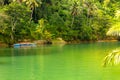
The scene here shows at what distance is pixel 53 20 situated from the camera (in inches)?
2977

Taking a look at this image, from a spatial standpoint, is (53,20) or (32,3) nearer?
(32,3)

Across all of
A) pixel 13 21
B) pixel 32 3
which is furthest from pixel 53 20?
pixel 13 21

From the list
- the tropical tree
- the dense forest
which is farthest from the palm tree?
the tropical tree

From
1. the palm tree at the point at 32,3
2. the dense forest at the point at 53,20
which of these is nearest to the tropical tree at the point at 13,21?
the dense forest at the point at 53,20

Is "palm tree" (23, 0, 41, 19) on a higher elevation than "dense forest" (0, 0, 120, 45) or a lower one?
higher

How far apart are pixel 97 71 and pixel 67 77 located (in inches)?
137

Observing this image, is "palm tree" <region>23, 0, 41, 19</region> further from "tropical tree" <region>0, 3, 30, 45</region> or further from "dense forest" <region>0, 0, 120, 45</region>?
"tropical tree" <region>0, 3, 30, 45</region>

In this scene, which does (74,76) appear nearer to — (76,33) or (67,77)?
(67,77)

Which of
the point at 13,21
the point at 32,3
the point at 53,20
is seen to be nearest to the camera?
the point at 13,21

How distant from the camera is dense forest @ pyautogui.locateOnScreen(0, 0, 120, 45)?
62500mm

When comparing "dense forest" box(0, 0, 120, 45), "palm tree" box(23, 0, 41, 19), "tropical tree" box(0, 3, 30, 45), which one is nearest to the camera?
"tropical tree" box(0, 3, 30, 45)

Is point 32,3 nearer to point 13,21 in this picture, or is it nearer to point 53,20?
point 53,20

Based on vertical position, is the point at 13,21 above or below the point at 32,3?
below

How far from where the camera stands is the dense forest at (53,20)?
62.5m
